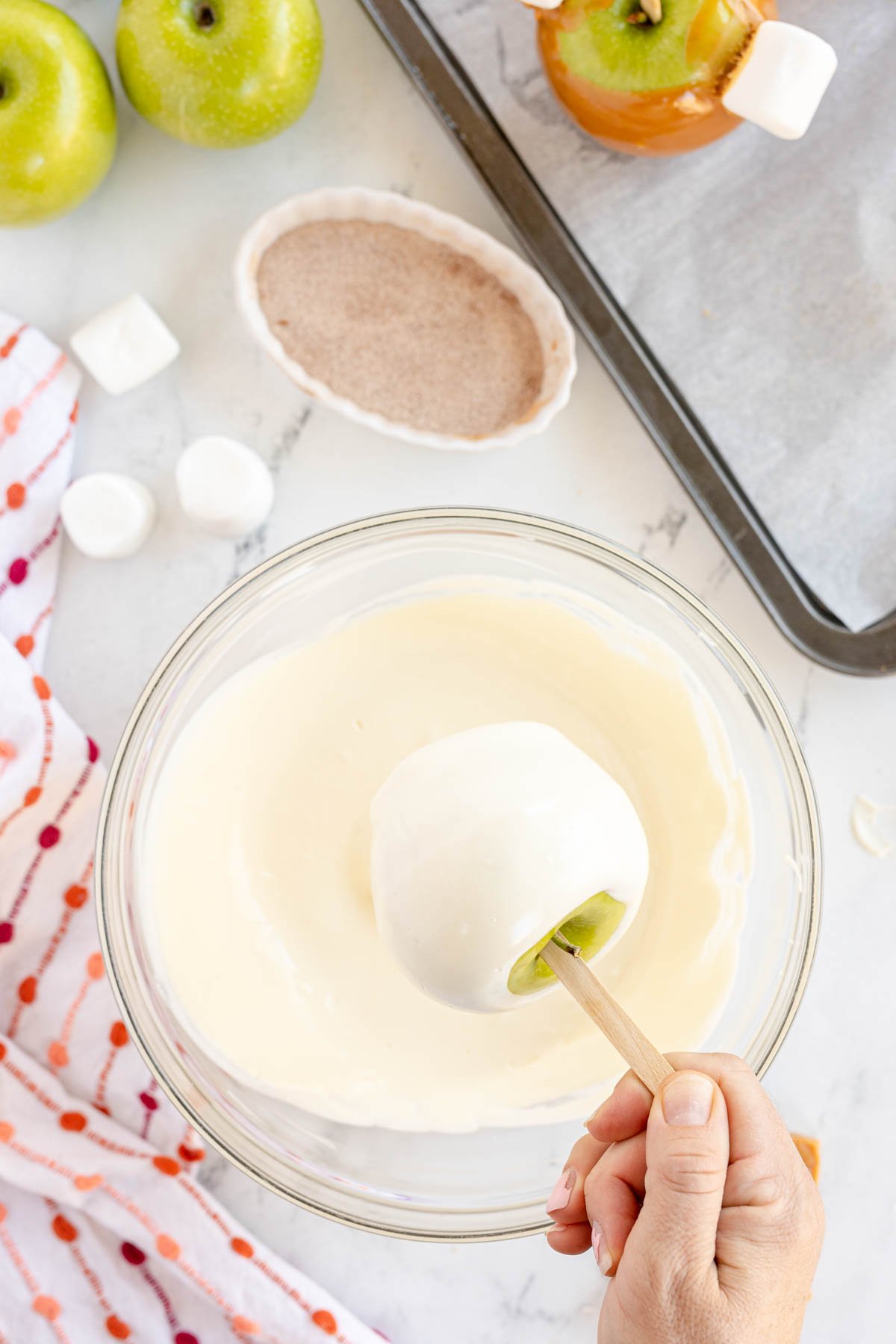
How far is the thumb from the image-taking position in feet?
1.71

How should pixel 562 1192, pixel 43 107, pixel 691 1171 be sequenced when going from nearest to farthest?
pixel 691 1171 < pixel 562 1192 < pixel 43 107

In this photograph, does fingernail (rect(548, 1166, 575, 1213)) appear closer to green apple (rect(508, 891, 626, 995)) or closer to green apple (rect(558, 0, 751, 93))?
green apple (rect(508, 891, 626, 995))

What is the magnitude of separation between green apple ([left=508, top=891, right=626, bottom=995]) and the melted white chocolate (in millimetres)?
124

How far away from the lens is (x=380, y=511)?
86cm

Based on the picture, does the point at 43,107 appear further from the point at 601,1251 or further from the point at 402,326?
the point at 601,1251

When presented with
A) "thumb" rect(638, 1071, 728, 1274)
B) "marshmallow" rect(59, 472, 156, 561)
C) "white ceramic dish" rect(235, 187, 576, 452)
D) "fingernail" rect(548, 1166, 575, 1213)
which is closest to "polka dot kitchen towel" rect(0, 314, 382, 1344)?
"marshmallow" rect(59, 472, 156, 561)

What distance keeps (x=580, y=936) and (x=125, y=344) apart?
57 centimetres

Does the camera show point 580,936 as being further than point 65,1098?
No

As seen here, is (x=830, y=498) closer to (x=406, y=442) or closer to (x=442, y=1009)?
(x=406, y=442)

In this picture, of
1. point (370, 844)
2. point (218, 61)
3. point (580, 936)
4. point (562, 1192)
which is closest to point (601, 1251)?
point (562, 1192)

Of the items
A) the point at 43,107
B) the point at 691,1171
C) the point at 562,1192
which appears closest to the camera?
the point at 691,1171

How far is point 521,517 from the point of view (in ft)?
2.44

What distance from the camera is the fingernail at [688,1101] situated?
1.74ft

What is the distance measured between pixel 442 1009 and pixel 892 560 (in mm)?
497
